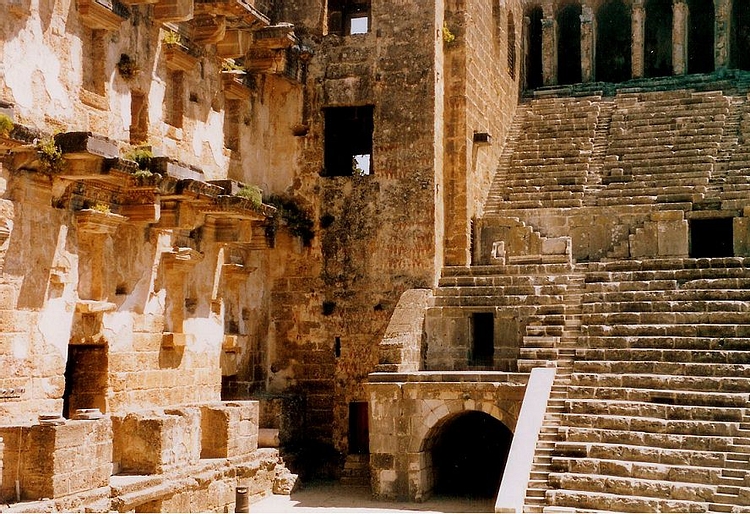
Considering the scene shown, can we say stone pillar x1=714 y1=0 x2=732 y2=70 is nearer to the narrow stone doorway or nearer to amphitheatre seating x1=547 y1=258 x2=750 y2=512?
amphitheatre seating x1=547 y1=258 x2=750 y2=512

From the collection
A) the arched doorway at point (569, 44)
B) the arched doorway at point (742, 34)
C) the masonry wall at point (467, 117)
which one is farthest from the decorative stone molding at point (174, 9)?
the arched doorway at point (742, 34)

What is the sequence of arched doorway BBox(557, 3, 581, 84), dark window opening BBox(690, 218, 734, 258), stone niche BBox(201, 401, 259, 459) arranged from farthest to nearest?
arched doorway BBox(557, 3, 581, 84)
dark window opening BBox(690, 218, 734, 258)
stone niche BBox(201, 401, 259, 459)

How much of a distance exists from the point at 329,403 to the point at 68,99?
8.33 m

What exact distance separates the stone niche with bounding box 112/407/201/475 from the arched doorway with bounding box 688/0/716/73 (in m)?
20.1

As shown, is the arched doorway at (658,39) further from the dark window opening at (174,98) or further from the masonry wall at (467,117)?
the dark window opening at (174,98)

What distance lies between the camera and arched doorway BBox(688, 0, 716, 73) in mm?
29163

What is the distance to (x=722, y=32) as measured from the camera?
26.8 meters

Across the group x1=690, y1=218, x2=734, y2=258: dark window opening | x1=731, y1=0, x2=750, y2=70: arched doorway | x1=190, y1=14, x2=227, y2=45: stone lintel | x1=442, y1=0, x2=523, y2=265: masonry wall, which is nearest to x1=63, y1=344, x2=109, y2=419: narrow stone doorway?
x1=190, y1=14, x2=227, y2=45: stone lintel

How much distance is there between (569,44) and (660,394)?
17.6m

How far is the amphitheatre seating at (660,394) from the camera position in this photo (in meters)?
13.5

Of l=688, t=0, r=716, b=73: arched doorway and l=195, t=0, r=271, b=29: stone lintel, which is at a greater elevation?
l=688, t=0, r=716, b=73: arched doorway

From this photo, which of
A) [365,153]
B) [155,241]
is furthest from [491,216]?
[155,241]

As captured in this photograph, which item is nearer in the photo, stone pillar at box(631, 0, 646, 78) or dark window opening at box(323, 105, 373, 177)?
A: dark window opening at box(323, 105, 373, 177)

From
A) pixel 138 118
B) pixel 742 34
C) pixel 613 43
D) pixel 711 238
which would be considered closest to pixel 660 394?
pixel 711 238
